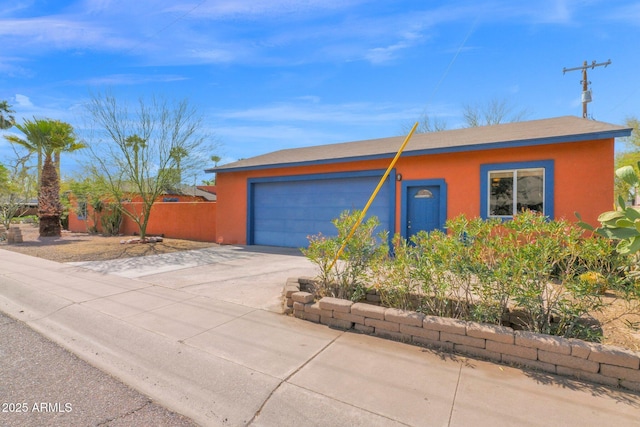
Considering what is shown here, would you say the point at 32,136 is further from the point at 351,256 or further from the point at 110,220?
the point at 351,256

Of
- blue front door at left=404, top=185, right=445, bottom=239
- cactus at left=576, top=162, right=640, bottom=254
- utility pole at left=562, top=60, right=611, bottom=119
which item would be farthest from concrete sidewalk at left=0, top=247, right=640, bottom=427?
utility pole at left=562, top=60, right=611, bottom=119

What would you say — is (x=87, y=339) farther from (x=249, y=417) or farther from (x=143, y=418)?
(x=249, y=417)

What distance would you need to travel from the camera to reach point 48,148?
15703 millimetres

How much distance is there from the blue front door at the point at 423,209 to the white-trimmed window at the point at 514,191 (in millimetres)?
1288

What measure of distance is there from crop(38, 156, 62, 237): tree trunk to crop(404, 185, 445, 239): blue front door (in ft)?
57.4

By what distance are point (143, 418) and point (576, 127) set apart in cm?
972

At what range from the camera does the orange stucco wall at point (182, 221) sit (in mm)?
14297

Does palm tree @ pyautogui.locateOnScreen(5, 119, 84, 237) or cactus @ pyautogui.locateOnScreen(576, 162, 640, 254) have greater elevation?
palm tree @ pyautogui.locateOnScreen(5, 119, 84, 237)

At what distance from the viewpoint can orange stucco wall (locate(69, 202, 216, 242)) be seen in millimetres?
14297

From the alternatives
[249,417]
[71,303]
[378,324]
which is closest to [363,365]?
[378,324]

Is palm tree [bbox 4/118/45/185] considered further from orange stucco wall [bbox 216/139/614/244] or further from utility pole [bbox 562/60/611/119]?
utility pole [bbox 562/60/611/119]

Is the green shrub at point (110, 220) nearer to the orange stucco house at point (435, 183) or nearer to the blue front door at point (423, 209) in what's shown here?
the orange stucco house at point (435, 183)

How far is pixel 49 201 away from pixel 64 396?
17.6 m

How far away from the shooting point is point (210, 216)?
560 inches
